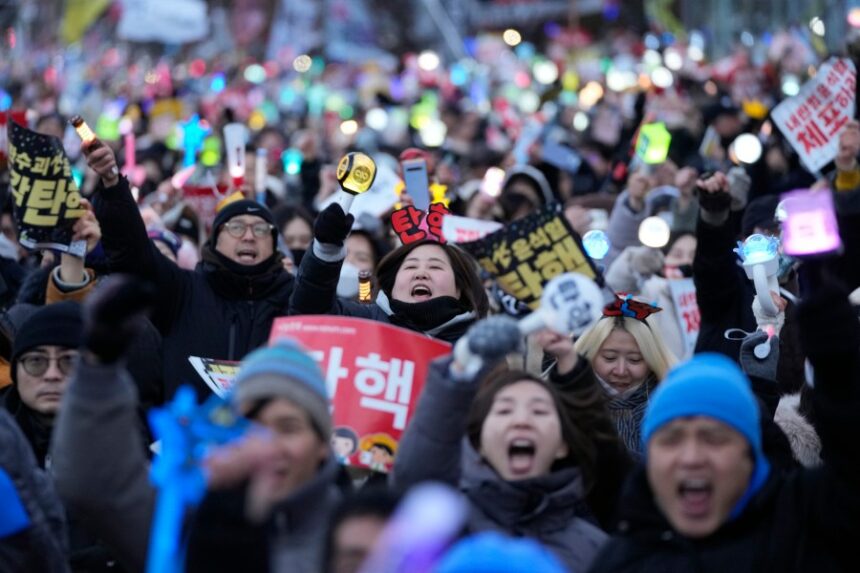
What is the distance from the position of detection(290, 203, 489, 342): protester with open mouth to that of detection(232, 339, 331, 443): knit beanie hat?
6.45 feet

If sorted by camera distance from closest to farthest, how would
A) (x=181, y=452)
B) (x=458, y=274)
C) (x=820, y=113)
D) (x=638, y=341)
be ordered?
(x=181, y=452), (x=638, y=341), (x=458, y=274), (x=820, y=113)

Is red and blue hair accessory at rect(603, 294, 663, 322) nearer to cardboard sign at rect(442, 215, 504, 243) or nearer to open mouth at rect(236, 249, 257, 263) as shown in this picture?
open mouth at rect(236, 249, 257, 263)

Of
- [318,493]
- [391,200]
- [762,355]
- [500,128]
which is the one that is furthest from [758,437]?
[500,128]

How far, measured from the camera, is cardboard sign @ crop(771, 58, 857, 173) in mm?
8555

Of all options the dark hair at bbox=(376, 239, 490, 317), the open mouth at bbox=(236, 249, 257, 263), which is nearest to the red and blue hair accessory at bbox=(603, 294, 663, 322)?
the dark hair at bbox=(376, 239, 490, 317)

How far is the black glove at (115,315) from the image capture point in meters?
3.86

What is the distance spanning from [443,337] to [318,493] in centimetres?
241

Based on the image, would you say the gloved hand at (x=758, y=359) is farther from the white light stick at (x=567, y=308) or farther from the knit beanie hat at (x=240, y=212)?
the knit beanie hat at (x=240, y=212)

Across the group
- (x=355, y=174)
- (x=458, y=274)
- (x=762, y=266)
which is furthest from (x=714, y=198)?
(x=355, y=174)

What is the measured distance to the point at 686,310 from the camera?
312 inches

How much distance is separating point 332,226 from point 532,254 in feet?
4.05

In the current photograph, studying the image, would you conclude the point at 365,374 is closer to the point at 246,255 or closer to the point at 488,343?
the point at 488,343

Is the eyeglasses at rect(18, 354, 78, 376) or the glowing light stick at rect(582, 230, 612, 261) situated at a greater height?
the glowing light stick at rect(582, 230, 612, 261)

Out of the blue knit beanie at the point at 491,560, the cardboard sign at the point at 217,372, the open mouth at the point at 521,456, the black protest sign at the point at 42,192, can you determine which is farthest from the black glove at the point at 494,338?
the black protest sign at the point at 42,192
